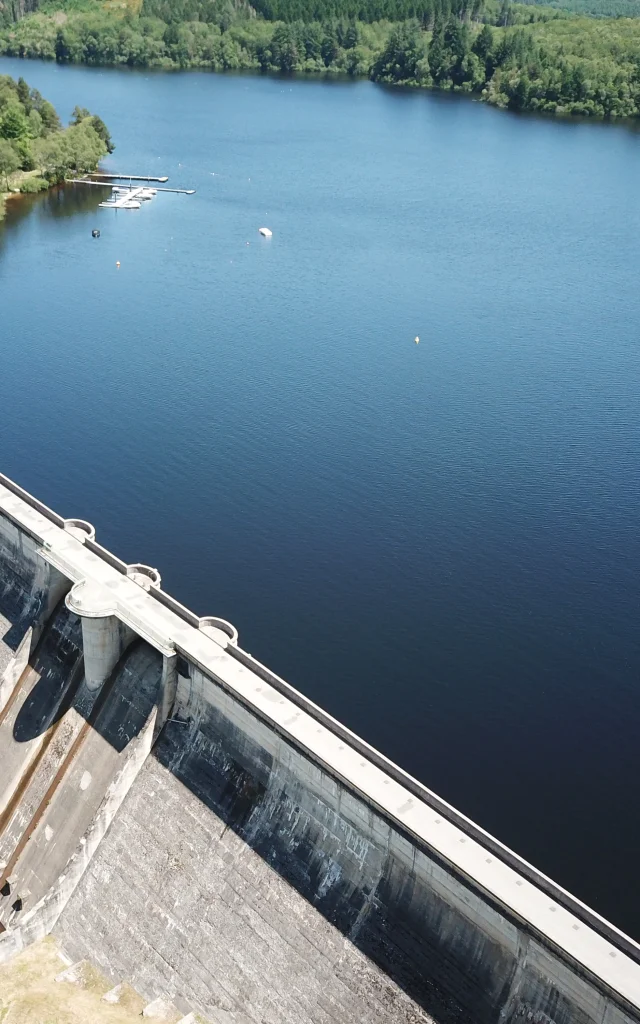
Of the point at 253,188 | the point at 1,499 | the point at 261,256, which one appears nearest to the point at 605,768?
the point at 1,499

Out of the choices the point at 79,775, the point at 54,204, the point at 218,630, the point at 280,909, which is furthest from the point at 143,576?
the point at 54,204

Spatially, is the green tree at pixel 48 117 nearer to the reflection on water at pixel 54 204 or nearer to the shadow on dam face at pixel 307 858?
the reflection on water at pixel 54 204

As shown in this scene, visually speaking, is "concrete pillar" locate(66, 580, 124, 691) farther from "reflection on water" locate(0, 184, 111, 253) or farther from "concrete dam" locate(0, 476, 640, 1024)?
"reflection on water" locate(0, 184, 111, 253)

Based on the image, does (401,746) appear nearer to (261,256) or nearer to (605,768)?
(605,768)

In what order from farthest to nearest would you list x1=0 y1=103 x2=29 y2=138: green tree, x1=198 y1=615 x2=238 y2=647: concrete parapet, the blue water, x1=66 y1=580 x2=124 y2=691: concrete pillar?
x1=0 y1=103 x2=29 y2=138: green tree → the blue water → x1=66 y1=580 x2=124 y2=691: concrete pillar → x1=198 y1=615 x2=238 y2=647: concrete parapet

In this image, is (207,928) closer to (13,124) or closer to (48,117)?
(13,124)

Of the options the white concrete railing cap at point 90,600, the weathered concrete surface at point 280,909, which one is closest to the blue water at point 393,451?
the weathered concrete surface at point 280,909

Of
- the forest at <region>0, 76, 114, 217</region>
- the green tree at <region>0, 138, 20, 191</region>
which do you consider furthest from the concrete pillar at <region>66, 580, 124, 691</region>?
the green tree at <region>0, 138, 20, 191</region>
